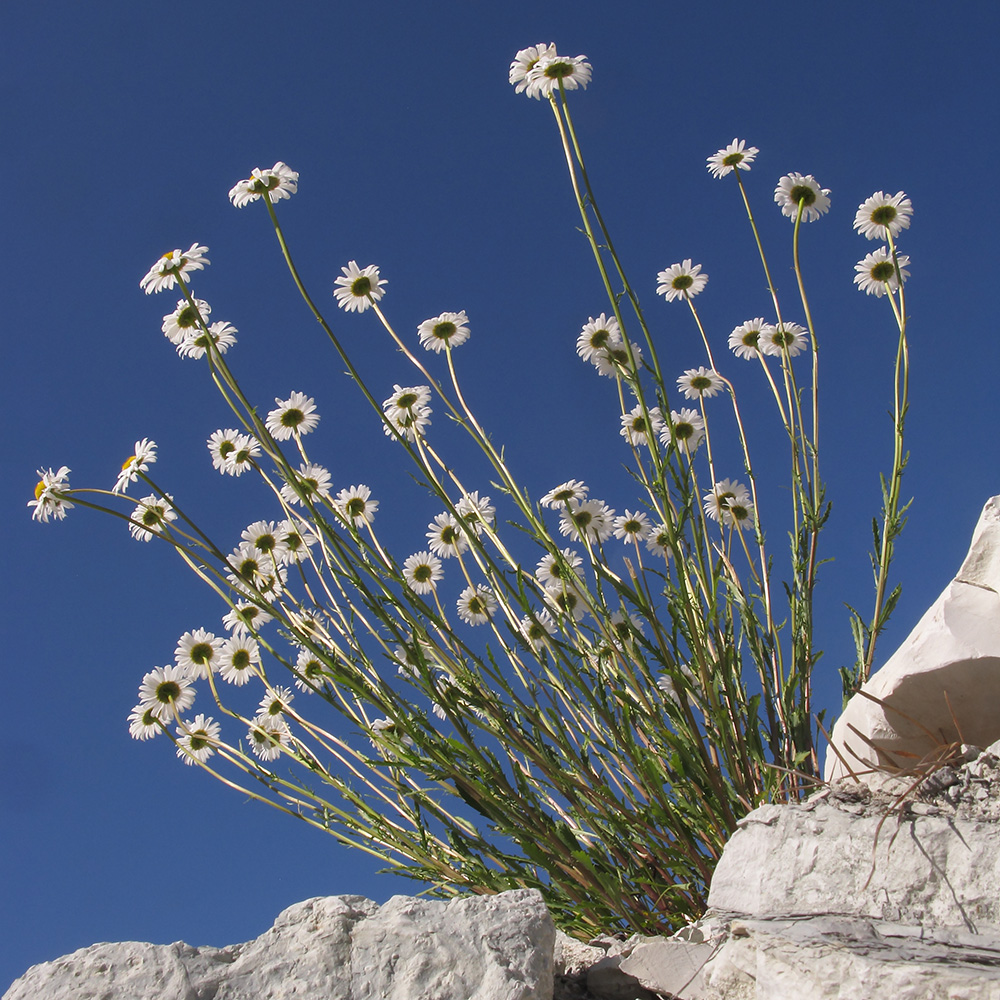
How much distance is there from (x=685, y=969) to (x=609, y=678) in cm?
118

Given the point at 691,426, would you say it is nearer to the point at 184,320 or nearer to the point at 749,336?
the point at 749,336

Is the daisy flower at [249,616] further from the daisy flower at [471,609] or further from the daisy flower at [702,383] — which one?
the daisy flower at [702,383]

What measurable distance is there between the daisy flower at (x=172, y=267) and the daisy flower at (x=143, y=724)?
1618 millimetres

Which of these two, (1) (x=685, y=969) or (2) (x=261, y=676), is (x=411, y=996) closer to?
(1) (x=685, y=969)

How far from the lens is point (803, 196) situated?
321 cm

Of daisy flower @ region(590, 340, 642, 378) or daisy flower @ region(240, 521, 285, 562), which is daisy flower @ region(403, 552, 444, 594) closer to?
daisy flower @ region(240, 521, 285, 562)

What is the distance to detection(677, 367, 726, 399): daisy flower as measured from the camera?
3.57m

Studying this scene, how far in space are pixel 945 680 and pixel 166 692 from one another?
271 cm

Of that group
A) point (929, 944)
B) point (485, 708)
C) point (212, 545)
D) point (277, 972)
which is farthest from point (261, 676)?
point (929, 944)

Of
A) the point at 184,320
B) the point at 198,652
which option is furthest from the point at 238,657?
the point at 184,320

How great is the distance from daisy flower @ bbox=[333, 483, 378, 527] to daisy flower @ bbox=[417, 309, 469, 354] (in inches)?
24.9

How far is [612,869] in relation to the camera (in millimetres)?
2506

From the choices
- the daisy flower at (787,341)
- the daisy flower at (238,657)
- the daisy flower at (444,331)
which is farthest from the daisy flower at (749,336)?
the daisy flower at (238,657)

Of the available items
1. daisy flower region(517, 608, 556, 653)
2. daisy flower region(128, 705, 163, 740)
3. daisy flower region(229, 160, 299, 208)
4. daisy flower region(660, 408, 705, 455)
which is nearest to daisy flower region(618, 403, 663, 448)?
daisy flower region(660, 408, 705, 455)
